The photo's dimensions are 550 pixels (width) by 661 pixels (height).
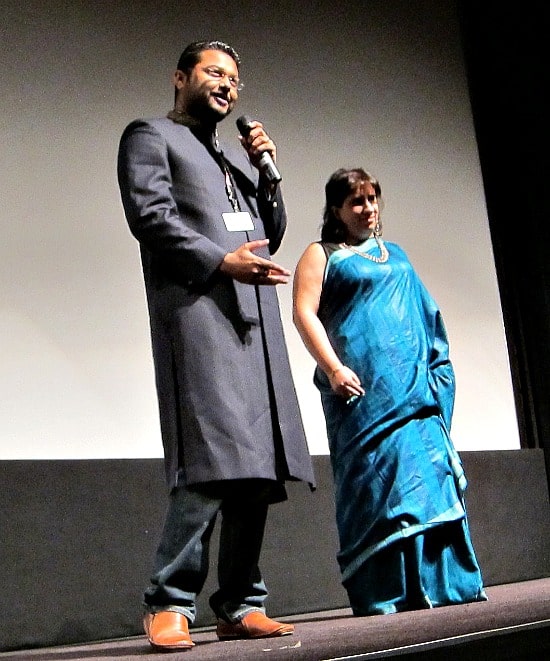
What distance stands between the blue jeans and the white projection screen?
44.9 inches

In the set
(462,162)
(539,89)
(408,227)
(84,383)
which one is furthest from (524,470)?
(84,383)

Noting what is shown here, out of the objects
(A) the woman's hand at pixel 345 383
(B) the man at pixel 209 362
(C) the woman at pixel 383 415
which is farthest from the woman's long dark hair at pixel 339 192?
(B) the man at pixel 209 362

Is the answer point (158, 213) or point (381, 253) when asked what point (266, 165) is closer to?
point (158, 213)

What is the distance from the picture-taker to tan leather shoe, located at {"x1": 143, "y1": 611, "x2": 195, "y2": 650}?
66.2 inches

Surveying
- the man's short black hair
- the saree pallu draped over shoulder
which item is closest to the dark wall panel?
the saree pallu draped over shoulder

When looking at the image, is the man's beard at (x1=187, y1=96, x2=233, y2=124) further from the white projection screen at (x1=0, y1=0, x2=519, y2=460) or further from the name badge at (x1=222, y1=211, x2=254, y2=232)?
the white projection screen at (x1=0, y1=0, x2=519, y2=460)

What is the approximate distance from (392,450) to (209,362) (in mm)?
755

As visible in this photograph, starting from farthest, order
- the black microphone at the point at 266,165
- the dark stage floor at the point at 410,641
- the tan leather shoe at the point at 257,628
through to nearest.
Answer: the black microphone at the point at 266,165 → the tan leather shoe at the point at 257,628 → the dark stage floor at the point at 410,641

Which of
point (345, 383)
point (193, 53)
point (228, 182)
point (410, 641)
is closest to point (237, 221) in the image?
point (228, 182)

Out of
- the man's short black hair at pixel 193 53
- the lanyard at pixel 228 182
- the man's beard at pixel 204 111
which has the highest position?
the man's short black hair at pixel 193 53

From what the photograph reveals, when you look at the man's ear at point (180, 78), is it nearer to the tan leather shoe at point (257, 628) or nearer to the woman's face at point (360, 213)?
the woman's face at point (360, 213)

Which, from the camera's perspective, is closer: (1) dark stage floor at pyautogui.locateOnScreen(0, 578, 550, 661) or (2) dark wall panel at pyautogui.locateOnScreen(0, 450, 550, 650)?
(1) dark stage floor at pyautogui.locateOnScreen(0, 578, 550, 661)

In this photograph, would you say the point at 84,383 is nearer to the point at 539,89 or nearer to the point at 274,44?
the point at 274,44

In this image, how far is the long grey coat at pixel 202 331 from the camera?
1.76 m
